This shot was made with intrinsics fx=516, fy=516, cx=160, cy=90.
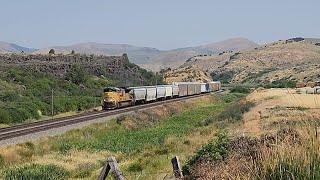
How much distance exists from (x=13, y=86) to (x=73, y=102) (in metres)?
13.4

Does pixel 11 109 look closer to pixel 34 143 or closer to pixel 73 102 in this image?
pixel 73 102

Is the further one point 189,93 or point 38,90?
point 189,93

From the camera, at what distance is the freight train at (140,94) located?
56375 mm

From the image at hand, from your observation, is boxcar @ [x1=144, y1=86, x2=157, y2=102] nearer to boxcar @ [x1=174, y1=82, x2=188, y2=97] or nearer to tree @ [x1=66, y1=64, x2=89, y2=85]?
boxcar @ [x1=174, y1=82, x2=188, y2=97]

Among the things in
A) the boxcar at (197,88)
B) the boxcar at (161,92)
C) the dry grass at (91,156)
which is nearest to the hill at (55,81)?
the boxcar at (161,92)

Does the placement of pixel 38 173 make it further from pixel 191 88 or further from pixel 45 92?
pixel 191 88

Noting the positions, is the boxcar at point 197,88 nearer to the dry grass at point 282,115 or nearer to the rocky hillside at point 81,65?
the rocky hillside at point 81,65

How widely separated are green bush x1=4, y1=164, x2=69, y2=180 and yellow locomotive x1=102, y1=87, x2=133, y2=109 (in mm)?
36012

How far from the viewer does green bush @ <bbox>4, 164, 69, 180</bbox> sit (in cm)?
1620

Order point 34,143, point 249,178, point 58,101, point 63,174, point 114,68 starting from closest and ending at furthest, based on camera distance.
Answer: point 249,178 → point 63,174 → point 34,143 → point 58,101 → point 114,68

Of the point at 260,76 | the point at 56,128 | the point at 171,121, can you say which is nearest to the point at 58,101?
the point at 171,121

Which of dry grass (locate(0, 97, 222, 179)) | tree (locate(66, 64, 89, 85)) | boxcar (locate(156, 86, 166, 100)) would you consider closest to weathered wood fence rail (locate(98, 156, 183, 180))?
dry grass (locate(0, 97, 222, 179))

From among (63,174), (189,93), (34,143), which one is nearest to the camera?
(63,174)

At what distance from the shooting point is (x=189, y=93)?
96312 millimetres
